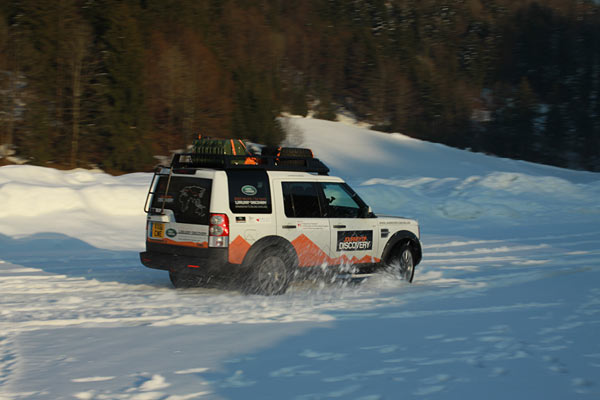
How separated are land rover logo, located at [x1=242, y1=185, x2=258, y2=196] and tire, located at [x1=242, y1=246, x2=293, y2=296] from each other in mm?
769

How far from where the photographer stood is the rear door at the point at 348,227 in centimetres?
959

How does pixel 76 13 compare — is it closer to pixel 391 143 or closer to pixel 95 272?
pixel 391 143

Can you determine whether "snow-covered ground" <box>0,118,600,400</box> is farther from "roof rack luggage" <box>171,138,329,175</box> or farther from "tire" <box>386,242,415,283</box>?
"roof rack luggage" <box>171,138,329,175</box>

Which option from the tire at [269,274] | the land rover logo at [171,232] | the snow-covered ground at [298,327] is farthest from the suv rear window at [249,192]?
the snow-covered ground at [298,327]

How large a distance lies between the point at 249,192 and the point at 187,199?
0.83 m

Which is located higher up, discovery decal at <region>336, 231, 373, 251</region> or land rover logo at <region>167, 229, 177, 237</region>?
land rover logo at <region>167, 229, 177, 237</region>

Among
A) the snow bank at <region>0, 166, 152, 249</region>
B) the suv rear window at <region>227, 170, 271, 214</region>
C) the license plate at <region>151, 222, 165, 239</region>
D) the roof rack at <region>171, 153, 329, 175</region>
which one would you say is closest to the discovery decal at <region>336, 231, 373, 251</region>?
the roof rack at <region>171, 153, 329, 175</region>

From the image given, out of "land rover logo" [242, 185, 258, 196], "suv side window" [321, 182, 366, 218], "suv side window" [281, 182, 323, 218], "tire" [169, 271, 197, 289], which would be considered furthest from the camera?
"suv side window" [321, 182, 366, 218]

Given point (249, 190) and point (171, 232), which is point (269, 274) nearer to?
point (249, 190)

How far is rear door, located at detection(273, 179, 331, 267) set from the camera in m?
9.12

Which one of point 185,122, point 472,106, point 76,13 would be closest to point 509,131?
point 472,106

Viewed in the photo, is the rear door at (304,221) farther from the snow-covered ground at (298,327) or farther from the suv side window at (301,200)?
the snow-covered ground at (298,327)

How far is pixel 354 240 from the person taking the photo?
32.1 feet

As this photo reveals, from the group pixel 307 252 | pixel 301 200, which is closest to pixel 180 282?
pixel 307 252
